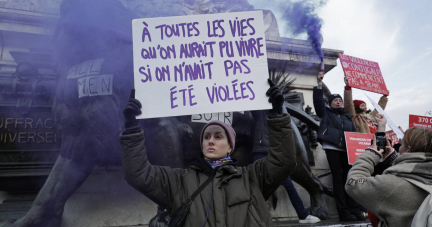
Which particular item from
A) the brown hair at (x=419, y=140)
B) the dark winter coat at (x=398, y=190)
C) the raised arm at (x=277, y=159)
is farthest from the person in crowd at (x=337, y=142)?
the raised arm at (x=277, y=159)

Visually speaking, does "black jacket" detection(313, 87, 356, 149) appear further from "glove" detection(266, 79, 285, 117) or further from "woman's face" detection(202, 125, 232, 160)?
"woman's face" detection(202, 125, 232, 160)

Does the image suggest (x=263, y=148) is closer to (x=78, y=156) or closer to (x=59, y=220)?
(x=78, y=156)

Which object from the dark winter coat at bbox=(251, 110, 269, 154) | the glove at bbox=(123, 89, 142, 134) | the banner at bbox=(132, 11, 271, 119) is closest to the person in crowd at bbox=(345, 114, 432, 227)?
the banner at bbox=(132, 11, 271, 119)

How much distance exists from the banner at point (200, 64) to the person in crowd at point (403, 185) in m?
0.76

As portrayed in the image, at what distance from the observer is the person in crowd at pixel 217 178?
1.62 metres

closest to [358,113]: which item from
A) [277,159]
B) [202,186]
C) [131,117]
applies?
[277,159]

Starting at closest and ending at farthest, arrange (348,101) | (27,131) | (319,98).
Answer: (27,131) < (319,98) < (348,101)

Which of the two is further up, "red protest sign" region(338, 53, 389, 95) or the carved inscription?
"red protest sign" region(338, 53, 389, 95)

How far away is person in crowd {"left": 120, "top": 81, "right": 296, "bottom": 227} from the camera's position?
1.62 metres

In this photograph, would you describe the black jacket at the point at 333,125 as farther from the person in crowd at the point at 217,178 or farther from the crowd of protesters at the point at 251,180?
the person in crowd at the point at 217,178

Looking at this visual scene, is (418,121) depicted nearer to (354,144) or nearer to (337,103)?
(354,144)

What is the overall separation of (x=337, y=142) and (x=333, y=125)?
294 mm

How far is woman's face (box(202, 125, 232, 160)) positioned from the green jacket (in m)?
0.10

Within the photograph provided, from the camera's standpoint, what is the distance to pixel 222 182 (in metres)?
1.71
